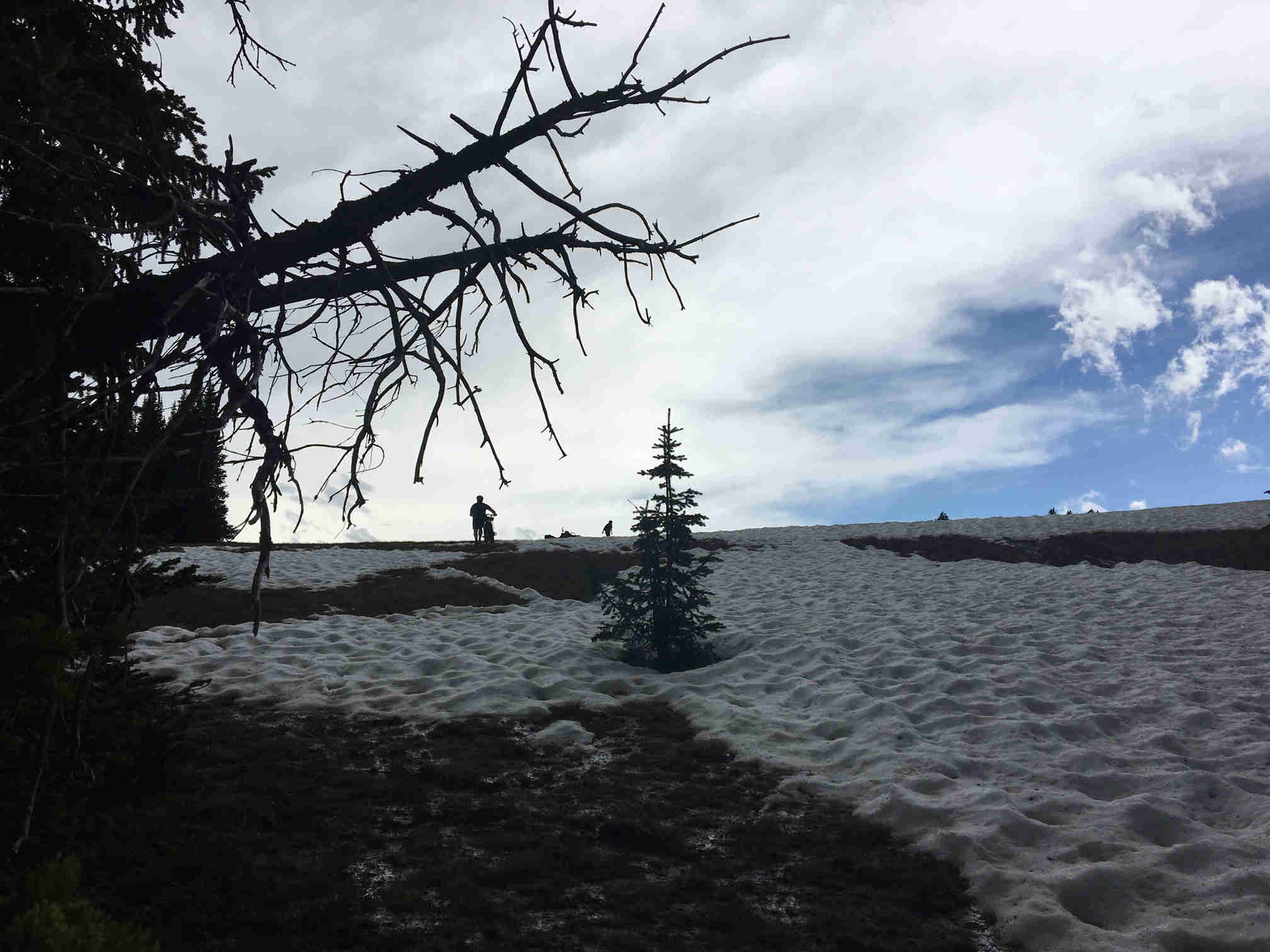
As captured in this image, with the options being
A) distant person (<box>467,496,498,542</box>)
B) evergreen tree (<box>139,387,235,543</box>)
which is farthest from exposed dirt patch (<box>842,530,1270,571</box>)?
evergreen tree (<box>139,387,235,543</box>)

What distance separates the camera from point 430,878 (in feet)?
13.7

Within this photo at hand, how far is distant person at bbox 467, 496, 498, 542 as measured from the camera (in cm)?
2469

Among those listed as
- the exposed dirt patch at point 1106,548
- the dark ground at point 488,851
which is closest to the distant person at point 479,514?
the exposed dirt patch at point 1106,548

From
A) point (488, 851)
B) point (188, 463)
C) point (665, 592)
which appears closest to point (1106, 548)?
point (665, 592)

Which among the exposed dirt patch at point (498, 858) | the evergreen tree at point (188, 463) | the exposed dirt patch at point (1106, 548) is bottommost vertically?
the exposed dirt patch at point (498, 858)

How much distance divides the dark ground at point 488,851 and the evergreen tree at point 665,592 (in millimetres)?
2423

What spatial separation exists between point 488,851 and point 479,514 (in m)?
20.8

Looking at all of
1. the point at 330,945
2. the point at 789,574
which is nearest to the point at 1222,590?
the point at 789,574

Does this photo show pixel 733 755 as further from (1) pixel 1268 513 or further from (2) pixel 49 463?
(1) pixel 1268 513

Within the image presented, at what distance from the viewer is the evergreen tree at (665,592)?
31.0 ft

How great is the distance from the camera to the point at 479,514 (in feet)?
81.5

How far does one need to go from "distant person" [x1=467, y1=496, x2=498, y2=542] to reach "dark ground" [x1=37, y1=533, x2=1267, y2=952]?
17.6 metres

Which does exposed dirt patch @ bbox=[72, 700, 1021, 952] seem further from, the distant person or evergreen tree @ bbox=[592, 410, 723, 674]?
the distant person

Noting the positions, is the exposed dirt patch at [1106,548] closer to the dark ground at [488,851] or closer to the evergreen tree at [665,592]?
the evergreen tree at [665,592]
